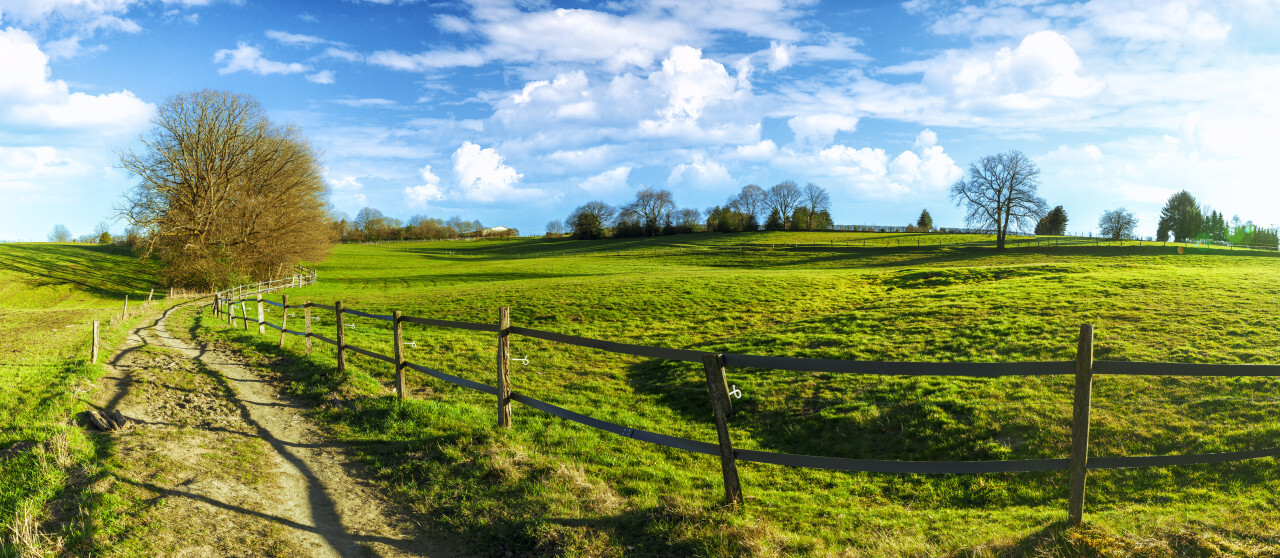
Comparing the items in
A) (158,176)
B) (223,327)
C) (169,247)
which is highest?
(158,176)

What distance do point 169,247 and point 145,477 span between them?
47464 mm

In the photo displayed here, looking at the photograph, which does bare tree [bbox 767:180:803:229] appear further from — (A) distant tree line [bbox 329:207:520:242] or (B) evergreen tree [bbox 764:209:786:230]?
(A) distant tree line [bbox 329:207:520:242]

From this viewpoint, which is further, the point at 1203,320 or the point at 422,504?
the point at 1203,320

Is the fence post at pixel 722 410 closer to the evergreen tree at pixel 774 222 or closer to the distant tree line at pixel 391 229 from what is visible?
the evergreen tree at pixel 774 222

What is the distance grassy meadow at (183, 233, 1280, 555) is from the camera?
507cm

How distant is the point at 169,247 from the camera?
142 ft

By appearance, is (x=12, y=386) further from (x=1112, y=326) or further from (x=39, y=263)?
(x=39, y=263)

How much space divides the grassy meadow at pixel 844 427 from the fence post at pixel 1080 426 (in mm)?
214

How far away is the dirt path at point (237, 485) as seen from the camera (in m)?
5.16

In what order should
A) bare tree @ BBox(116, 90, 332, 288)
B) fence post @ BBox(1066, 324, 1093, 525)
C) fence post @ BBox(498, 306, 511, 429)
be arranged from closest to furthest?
fence post @ BBox(1066, 324, 1093, 525), fence post @ BBox(498, 306, 511, 429), bare tree @ BBox(116, 90, 332, 288)

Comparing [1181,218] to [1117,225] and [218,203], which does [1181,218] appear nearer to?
[1117,225]

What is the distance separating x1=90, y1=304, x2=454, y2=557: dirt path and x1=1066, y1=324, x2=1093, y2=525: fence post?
536 centimetres

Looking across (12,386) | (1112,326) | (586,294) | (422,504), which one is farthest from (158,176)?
(1112,326)


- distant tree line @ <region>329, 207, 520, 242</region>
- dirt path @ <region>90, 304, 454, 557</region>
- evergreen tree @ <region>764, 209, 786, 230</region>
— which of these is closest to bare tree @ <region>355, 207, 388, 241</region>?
distant tree line @ <region>329, 207, 520, 242</region>
